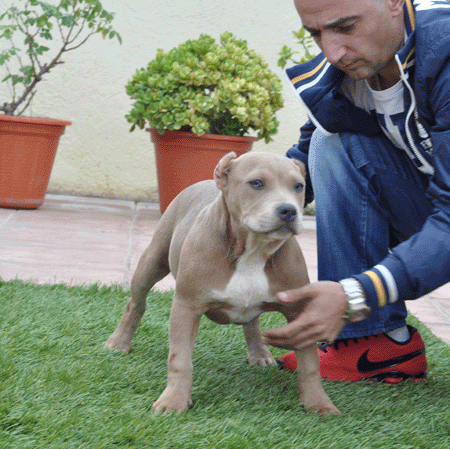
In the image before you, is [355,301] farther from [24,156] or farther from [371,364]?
[24,156]

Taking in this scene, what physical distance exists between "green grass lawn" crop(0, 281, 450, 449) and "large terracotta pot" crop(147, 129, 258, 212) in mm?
2723

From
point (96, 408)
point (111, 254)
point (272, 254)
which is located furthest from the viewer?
point (111, 254)

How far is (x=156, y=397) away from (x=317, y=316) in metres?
0.67

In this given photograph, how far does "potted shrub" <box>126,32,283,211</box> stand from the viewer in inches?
218

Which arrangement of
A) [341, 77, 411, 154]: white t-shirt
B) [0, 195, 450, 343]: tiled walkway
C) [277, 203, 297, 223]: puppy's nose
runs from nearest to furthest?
[277, 203, 297, 223]: puppy's nose, [341, 77, 411, 154]: white t-shirt, [0, 195, 450, 343]: tiled walkway

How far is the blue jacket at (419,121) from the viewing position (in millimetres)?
1969

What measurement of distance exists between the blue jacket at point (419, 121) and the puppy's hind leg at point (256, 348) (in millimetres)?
897

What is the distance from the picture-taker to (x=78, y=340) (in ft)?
9.03

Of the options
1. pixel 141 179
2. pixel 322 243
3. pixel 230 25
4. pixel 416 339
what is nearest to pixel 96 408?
pixel 322 243

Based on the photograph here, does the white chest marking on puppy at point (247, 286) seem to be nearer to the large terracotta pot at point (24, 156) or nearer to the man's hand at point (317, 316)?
the man's hand at point (317, 316)

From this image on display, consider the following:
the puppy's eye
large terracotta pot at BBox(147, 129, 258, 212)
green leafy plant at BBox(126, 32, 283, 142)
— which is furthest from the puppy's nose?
large terracotta pot at BBox(147, 129, 258, 212)

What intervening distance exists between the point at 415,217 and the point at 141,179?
14.7ft

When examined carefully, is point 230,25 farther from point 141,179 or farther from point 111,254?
point 111,254

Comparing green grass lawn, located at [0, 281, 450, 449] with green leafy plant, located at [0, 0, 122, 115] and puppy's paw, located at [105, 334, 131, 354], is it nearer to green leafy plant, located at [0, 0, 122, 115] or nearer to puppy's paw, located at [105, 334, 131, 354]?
puppy's paw, located at [105, 334, 131, 354]
